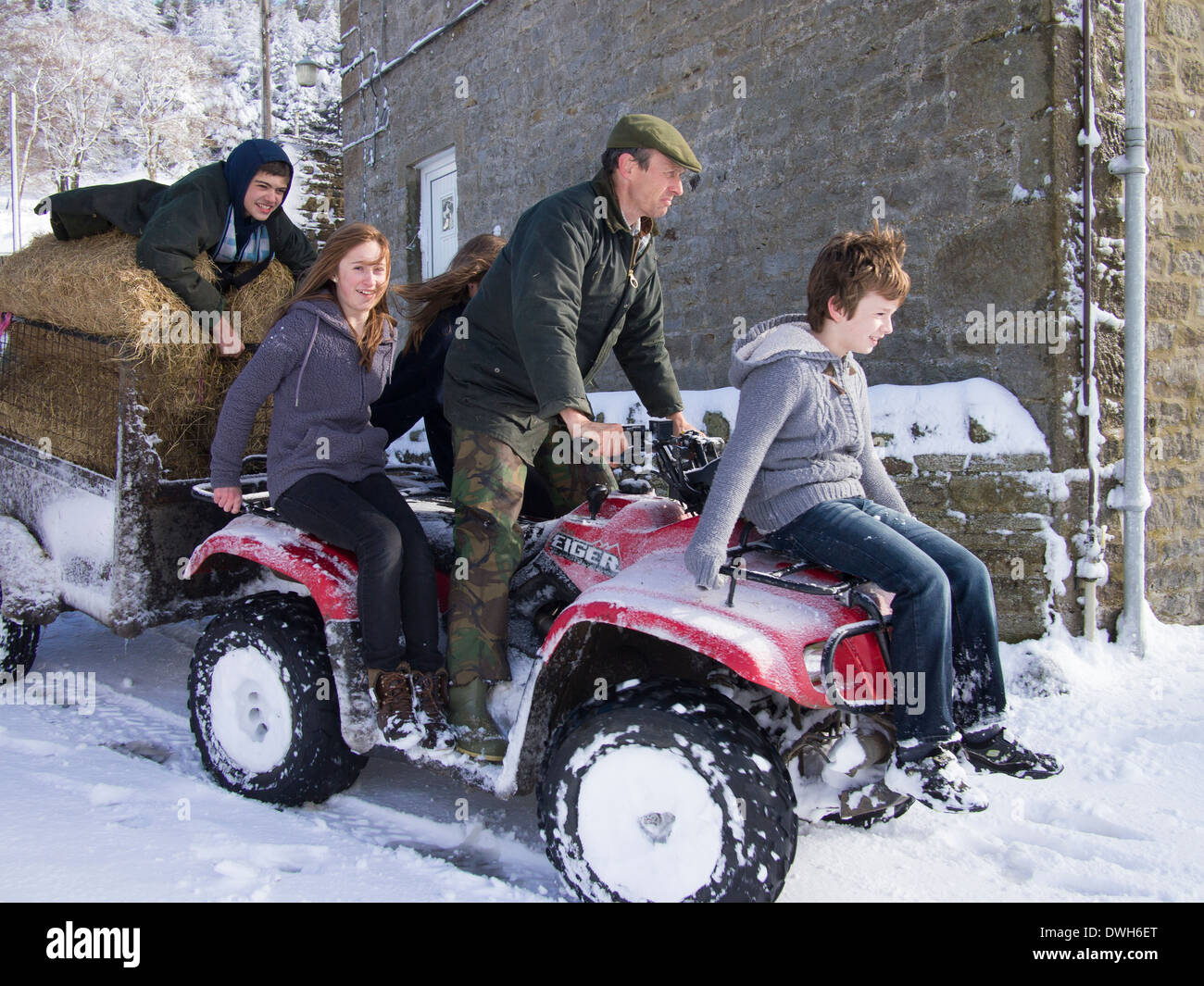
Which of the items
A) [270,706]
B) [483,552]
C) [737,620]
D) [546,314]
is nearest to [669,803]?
[737,620]

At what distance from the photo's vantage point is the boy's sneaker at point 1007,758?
2.20m

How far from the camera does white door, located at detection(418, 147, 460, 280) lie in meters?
10.3

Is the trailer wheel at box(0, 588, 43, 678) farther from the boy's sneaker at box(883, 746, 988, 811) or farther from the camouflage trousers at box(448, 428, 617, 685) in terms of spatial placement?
the boy's sneaker at box(883, 746, 988, 811)

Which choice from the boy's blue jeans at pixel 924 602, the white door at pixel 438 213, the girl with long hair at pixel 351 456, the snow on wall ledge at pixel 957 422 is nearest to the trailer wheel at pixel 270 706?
the girl with long hair at pixel 351 456

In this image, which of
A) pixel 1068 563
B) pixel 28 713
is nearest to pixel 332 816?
pixel 28 713

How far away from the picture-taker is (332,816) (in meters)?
2.95

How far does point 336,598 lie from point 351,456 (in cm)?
54

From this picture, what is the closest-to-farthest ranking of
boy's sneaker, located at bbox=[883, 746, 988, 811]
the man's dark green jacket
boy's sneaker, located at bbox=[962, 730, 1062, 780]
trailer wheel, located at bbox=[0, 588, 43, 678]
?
boy's sneaker, located at bbox=[883, 746, 988, 811] → boy's sneaker, located at bbox=[962, 730, 1062, 780] → the man's dark green jacket → trailer wheel, located at bbox=[0, 588, 43, 678]

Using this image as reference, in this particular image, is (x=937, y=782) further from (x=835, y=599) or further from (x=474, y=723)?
(x=474, y=723)

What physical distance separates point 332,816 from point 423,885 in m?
0.64

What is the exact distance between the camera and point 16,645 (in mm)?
4098

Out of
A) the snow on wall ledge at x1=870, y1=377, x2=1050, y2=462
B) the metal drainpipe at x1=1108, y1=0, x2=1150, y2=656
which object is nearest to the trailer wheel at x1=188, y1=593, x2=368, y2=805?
the snow on wall ledge at x1=870, y1=377, x2=1050, y2=462

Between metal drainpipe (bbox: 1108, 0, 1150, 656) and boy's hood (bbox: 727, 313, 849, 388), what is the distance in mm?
2901

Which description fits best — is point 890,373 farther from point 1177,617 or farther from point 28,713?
point 28,713
